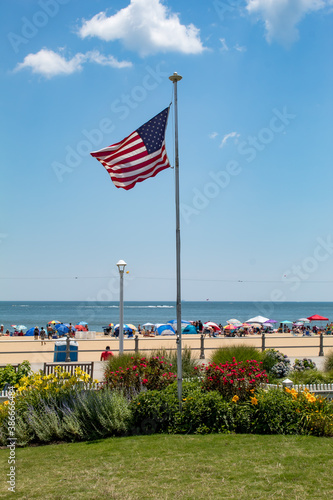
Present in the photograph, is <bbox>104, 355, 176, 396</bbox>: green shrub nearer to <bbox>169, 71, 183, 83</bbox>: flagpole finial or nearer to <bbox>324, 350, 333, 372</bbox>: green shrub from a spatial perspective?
<bbox>169, 71, 183, 83</bbox>: flagpole finial

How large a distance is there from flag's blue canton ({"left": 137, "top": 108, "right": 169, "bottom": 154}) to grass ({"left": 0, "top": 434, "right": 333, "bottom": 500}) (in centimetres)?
550

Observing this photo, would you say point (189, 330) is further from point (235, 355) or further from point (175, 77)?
point (175, 77)

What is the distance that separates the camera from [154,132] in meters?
9.09

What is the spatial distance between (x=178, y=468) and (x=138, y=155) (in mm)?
5853

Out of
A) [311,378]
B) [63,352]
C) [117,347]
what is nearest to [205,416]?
[311,378]

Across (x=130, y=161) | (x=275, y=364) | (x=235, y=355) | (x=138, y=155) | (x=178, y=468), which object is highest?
(x=138, y=155)

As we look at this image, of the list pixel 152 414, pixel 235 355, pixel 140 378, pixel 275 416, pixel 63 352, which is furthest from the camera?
pixel 63 352

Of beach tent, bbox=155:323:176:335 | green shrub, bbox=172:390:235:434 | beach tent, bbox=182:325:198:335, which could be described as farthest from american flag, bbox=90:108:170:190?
beach tent, bbox=182:325:198:335

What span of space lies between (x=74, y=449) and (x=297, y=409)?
12.8 feet

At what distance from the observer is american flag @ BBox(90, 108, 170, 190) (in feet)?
29.8

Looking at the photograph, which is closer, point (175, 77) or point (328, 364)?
point (175, 77)

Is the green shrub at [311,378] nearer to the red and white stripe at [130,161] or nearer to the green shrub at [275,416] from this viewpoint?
the green shrub at [275,416]

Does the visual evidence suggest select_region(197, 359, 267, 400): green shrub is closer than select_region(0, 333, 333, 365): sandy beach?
Yes

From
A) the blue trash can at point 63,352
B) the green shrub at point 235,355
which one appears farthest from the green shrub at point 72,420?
the blue trash can at point 63,352
